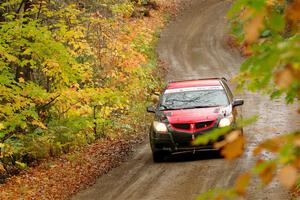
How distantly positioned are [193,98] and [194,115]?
3.15ft

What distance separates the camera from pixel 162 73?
29625 millimetres

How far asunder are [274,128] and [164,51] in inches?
761

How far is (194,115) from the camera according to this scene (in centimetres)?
1302

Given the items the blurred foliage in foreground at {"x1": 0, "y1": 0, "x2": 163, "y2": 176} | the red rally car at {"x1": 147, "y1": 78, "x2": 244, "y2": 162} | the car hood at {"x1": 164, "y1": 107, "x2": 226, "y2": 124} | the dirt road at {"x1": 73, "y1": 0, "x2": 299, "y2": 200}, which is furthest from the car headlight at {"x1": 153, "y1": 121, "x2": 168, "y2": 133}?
the blurred foliage in foreground at {"x1": 0, "y1": 0, "x2": 163, "y2": 176}

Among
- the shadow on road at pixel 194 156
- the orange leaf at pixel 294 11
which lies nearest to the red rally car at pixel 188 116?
the shadow on road at pixel 194 156

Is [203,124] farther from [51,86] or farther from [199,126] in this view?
[51,86]

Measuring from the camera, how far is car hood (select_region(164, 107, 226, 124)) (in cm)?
1291

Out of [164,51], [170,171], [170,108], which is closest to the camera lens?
[170,171]

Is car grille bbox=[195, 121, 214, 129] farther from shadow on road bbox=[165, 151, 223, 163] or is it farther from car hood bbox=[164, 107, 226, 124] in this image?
shadow on road bbox=[165, 151, 223, 163]

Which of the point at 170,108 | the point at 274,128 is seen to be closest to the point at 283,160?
the point at 170,108

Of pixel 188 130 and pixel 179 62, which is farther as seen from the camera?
pixel 179 62

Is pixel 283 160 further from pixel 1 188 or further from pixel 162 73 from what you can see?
pixel 162 73

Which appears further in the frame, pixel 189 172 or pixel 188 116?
pixel 188 116

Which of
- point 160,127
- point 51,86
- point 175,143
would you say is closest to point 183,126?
point 175,143
